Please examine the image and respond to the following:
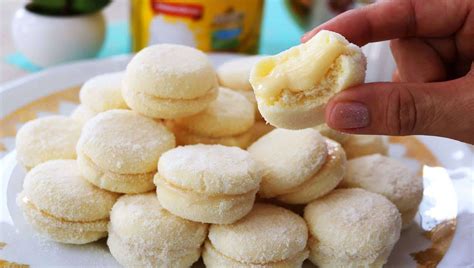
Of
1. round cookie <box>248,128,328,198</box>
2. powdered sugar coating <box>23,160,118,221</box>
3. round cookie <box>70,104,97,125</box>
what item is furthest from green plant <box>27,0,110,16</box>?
round cookie <box>248,128,328,198</box>

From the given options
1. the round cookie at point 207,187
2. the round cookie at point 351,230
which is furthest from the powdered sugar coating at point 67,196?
the round cookie at point 351,230

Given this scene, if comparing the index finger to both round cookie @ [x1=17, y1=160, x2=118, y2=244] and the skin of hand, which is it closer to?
the skin of hand

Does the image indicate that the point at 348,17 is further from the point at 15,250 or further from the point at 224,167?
the point at 15,250

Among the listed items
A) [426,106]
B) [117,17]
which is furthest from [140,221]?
[117,17]

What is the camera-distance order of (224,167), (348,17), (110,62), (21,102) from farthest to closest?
1. (110,62)
2. (21,102)
3. (348,17)
4. (224,167)

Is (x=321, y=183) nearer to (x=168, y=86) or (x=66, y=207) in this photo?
(x=168, y=86)

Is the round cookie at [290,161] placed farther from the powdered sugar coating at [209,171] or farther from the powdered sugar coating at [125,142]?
the powdered sugar coating at [125,142]
